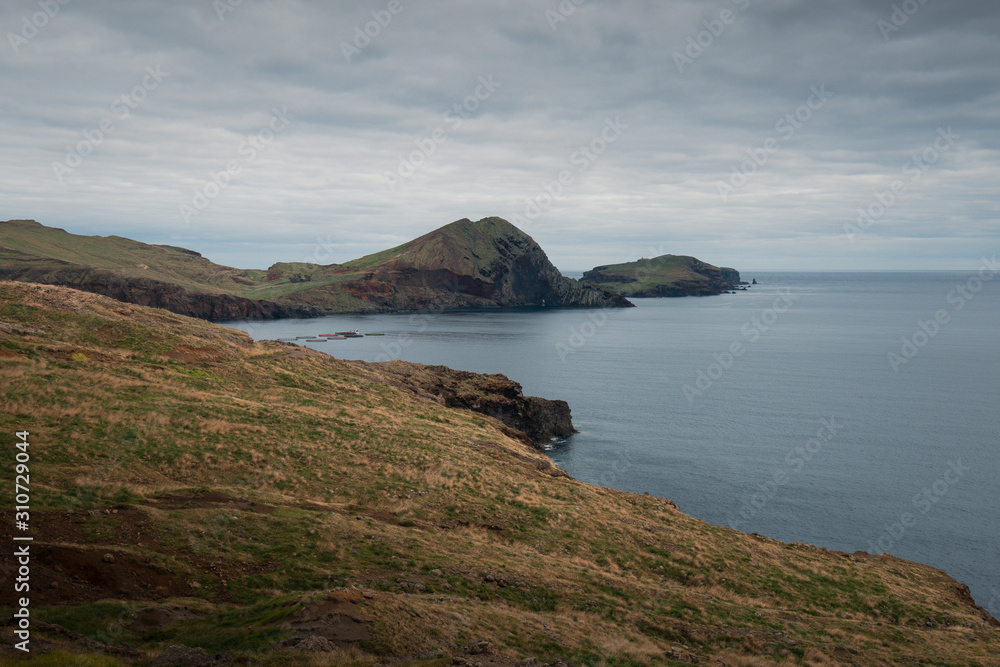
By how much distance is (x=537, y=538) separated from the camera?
30.9 m

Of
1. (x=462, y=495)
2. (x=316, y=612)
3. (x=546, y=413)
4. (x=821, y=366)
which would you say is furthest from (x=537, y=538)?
(x=821, y=366)

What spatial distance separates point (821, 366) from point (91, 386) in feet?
441

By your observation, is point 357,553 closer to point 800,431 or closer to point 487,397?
point 487,397

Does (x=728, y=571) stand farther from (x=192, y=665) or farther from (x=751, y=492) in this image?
(x=751, y=492)
